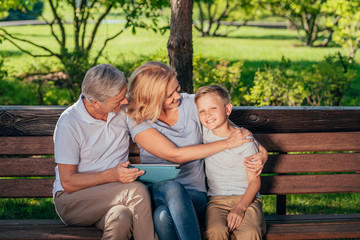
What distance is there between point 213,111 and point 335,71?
4259mm

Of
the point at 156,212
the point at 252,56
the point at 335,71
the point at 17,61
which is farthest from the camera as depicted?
the point at 252,56

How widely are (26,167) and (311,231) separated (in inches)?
78.8

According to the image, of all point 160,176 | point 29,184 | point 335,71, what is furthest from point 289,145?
point 335,71

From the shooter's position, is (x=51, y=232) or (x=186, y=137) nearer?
(x=51, y=232)

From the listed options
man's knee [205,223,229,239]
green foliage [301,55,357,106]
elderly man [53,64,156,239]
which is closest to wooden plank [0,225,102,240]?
elderly man [53,64,156,239]

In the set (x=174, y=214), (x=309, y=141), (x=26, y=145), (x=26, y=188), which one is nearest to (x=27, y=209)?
(x=26, y=188)

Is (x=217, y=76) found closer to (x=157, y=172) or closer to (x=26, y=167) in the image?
(x=26, y=167)

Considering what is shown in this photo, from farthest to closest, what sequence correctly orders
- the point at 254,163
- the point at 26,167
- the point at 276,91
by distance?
A: the point at 276,91 < the point at 26,167 < the point at 254,163

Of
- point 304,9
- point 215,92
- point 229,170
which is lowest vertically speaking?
point 229,170

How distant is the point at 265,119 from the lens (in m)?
3.54

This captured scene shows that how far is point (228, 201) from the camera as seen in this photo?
3.12 m

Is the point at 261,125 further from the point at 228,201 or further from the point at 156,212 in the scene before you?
the point at 156,212

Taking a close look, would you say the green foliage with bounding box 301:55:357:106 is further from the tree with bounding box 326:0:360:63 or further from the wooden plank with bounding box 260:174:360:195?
the tree with bounding box 326:0:360:63

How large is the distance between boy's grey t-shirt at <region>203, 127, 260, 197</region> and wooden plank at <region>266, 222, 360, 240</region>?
0.33m
